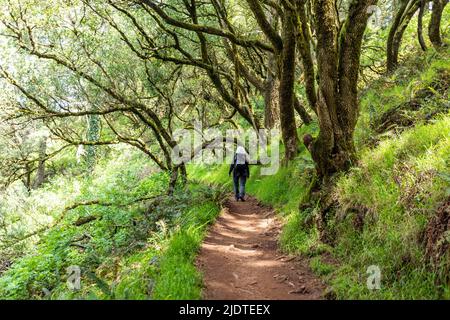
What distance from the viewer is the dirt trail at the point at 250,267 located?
528 centimetres

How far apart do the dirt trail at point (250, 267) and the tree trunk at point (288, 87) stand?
12.1 feet

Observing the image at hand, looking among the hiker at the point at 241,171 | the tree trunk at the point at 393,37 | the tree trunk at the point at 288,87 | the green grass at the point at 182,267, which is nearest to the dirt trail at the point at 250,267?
the green grass at the point at 182,267

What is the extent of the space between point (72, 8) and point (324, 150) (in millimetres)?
9363

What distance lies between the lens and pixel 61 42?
1209 cm

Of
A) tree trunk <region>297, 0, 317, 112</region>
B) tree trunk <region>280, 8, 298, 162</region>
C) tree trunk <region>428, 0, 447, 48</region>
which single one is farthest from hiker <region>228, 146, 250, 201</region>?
tree trunk <region>428, 0, 447, 48</region>

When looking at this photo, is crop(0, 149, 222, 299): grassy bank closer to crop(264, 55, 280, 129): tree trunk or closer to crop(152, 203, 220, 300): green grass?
crop(152, 203, 220, 300): green grass

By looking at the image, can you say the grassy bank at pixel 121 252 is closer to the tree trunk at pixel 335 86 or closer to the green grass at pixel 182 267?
the green grass at pixel 182 267

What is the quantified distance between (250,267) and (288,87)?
6.46 meters

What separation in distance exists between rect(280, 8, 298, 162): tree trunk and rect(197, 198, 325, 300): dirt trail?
3.69 metres

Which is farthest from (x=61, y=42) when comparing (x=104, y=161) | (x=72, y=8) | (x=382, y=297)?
(x=104, y=161)

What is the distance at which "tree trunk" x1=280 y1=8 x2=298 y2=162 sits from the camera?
10.8 m

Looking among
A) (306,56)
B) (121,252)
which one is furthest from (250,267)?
(306,56)

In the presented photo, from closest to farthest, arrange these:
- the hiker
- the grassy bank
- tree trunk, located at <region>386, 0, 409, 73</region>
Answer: the grassy bank
tree trunk, located at <region>386, 0, 409, 73</region>
the hiker
